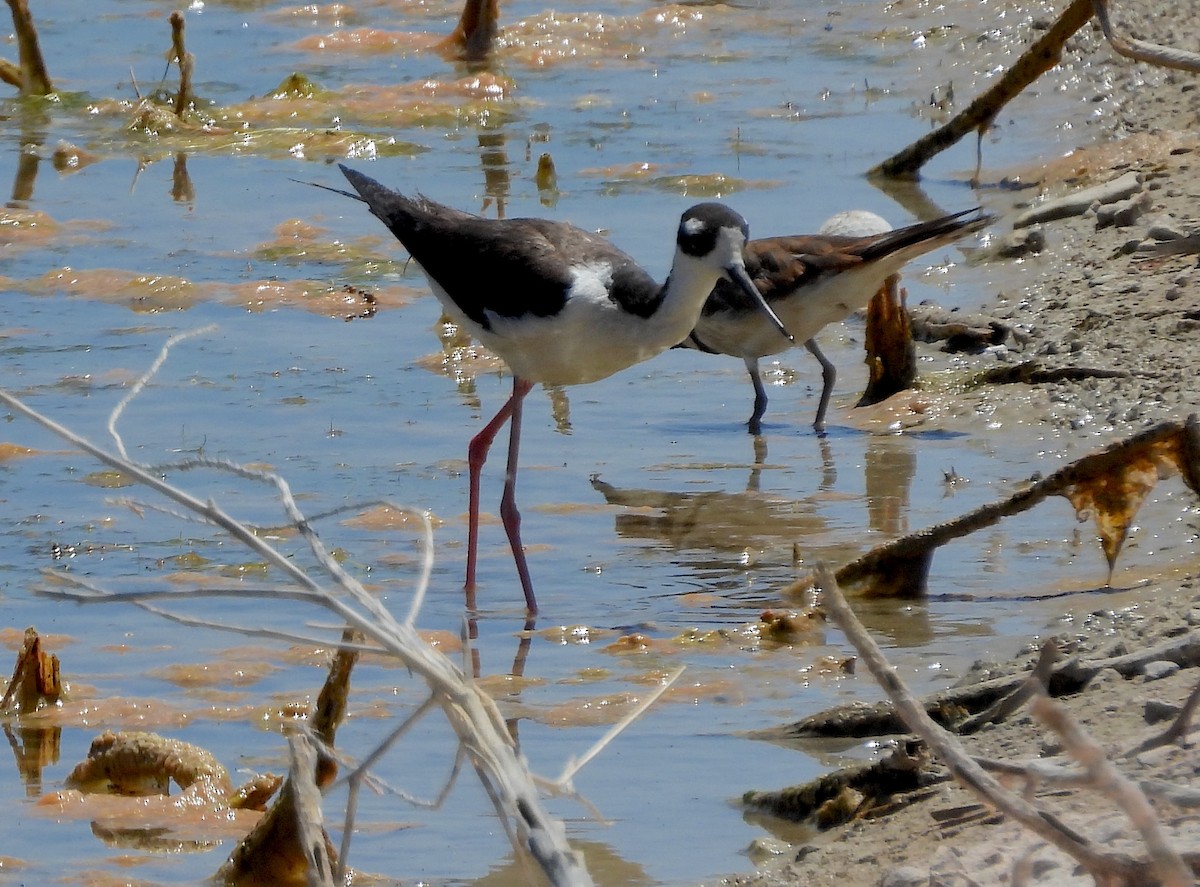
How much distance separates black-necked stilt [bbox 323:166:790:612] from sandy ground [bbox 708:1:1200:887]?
145 centimetres

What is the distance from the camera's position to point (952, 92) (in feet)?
37.9

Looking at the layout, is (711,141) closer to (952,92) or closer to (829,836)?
(952,92)

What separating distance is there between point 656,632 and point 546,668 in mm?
364

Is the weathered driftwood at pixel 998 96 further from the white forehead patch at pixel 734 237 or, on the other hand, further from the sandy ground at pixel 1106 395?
the white forehead patch at pixel 734 237

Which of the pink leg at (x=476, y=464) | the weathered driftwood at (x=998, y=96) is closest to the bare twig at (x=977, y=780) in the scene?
the pink leg at (x=476, y=464)

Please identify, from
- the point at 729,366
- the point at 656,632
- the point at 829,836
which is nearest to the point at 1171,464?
the point at 656,632

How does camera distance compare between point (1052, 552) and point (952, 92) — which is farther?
point (952, 92)

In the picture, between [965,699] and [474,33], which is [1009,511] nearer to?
[965,699]

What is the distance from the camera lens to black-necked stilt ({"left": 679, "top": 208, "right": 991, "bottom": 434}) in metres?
7.26

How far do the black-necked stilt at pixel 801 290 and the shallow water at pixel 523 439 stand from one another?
1.05ft

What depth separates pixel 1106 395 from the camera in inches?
267

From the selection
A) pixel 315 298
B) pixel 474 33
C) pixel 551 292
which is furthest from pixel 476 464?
pixel 474 33

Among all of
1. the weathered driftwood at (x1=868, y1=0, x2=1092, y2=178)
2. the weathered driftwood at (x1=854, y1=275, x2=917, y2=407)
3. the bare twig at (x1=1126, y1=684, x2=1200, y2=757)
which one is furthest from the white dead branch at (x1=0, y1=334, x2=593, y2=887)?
the weathered driftwood at (x1=868, y1=0, x2=1092, y2=178)

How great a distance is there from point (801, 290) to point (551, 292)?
179 centimetres
